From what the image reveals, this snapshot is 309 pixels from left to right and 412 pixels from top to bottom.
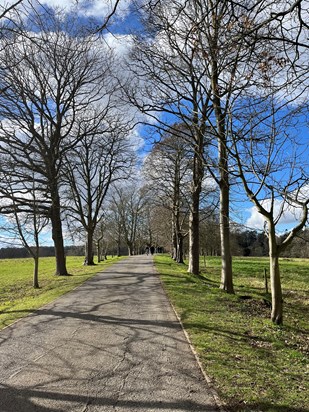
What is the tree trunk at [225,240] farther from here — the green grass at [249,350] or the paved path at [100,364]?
the paved path at [100,364]

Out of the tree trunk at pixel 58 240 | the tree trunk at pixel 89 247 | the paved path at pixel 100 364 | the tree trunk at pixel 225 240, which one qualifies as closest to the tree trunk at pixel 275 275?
the paved path at pixel 100 364

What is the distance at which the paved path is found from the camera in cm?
421

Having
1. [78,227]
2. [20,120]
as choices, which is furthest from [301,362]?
[78,227]

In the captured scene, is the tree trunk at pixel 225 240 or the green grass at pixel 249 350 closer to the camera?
the green grass at pixel 249 350

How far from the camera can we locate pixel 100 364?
542cm

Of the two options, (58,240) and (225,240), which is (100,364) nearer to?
(225,240)

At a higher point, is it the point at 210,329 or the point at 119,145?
the point at 119,145

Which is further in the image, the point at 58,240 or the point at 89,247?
the point at 89,247

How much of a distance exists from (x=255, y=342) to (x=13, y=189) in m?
15.4

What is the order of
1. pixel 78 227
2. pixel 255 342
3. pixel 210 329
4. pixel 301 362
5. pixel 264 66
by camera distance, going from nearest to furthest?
pixel 264 66 → pixel 301 362 → pixel 255 342 → pixel 210 329 → pixel 78 227

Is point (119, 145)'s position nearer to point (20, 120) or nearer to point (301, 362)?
point (20, 120)

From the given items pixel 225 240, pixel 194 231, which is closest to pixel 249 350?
pixel 225 240

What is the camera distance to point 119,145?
93.0 feet

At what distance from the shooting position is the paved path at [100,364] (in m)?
4.21
